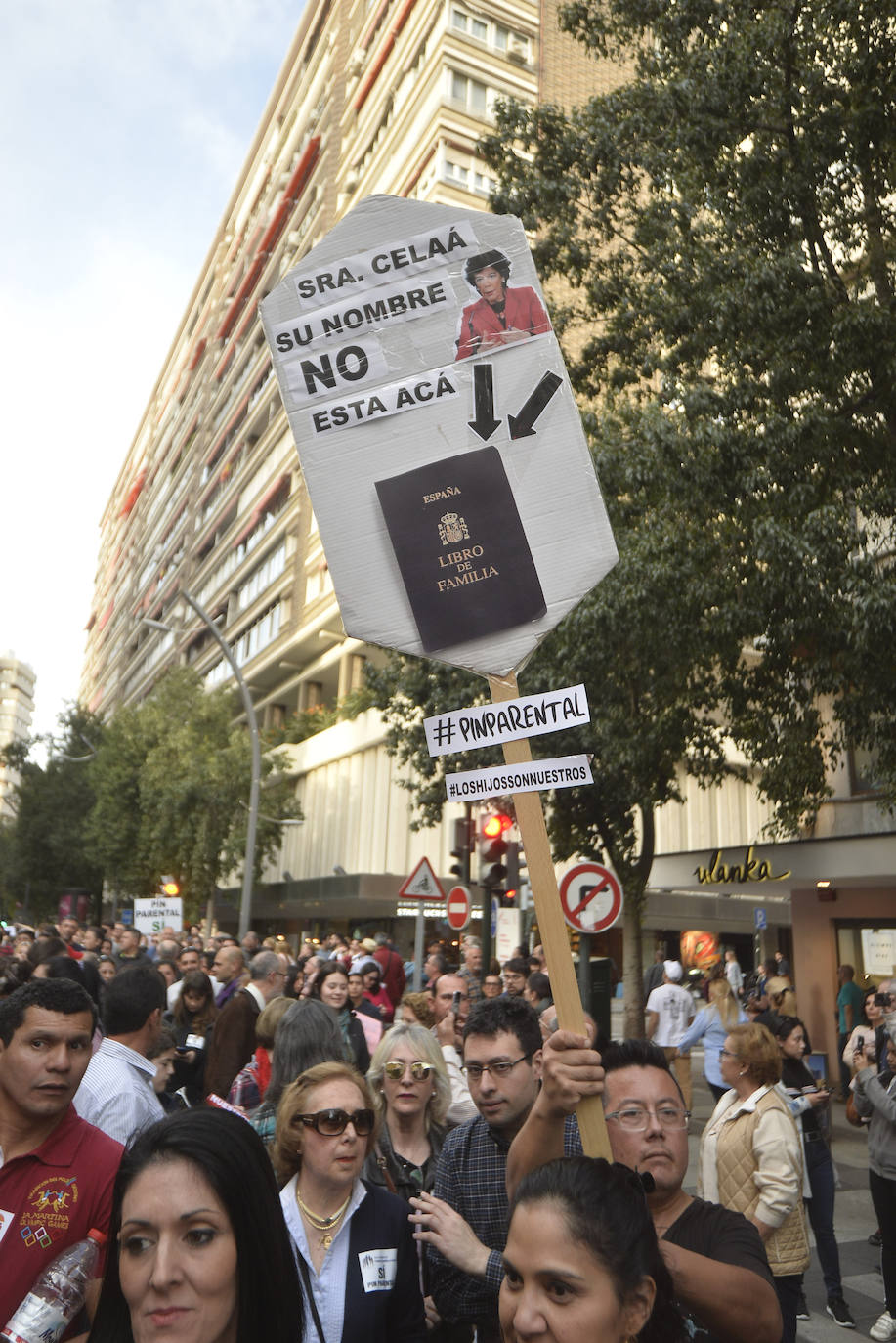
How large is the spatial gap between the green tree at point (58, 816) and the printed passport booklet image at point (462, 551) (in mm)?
50790

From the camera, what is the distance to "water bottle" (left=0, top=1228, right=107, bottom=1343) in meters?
1.99

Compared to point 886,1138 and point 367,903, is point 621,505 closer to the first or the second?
point 886,1138

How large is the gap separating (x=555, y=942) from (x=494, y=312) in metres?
1.73

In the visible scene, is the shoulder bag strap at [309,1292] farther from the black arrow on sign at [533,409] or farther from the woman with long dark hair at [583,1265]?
the black arrow on sign at [533,409]

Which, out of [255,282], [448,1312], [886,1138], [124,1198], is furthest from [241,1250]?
[255,282]

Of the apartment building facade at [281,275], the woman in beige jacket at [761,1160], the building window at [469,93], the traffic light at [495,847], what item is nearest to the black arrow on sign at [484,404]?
the woman in beige jacket at [761,1160]

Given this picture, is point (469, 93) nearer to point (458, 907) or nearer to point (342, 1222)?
point (458, 907)

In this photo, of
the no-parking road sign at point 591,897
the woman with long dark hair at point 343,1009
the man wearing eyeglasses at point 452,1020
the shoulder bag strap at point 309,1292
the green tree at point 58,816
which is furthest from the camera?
the green tree at point 58,816

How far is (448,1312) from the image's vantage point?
3.05 meters

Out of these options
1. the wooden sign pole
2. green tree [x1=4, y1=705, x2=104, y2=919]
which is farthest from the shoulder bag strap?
green tree [x1=4, y1=705, x2=104, y2=919]

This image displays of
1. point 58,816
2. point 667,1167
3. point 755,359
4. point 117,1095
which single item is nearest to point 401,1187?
point 117,1095

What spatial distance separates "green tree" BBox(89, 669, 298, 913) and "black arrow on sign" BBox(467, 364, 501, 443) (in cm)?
3529

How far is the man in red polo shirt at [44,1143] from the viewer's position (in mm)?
2719

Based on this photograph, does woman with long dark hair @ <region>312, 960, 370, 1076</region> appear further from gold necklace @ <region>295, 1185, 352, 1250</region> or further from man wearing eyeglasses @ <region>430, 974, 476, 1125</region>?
gold necklace @ <region>295, 1185, 352, 1250</region>
